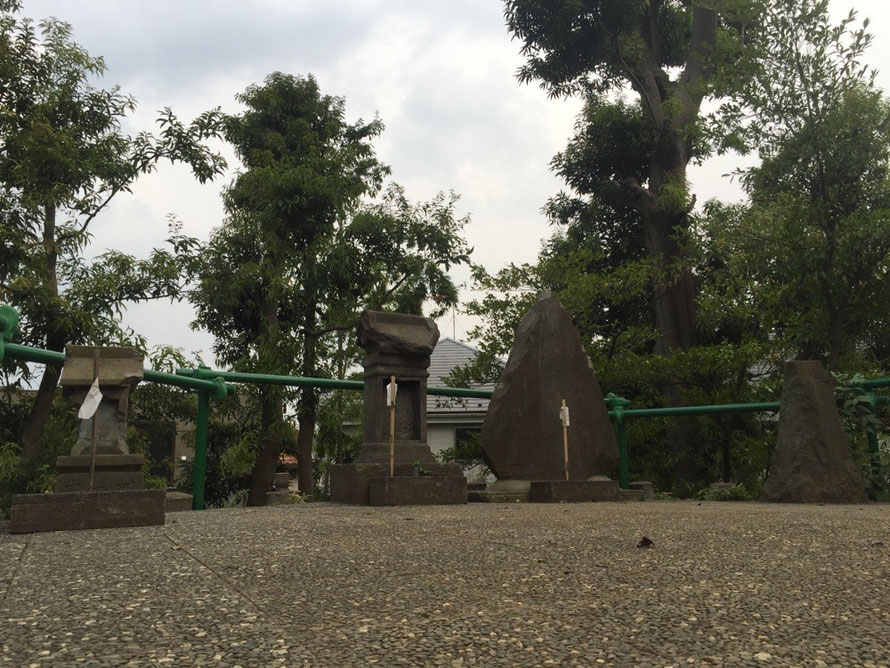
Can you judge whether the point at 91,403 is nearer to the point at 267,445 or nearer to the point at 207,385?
the point at 207,385

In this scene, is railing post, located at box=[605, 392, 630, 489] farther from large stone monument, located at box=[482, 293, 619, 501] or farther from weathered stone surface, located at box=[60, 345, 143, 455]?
weathered stone surface, located at box=[60, 345, 143, 455]

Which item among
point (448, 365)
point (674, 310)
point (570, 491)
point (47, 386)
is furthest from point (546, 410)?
point (448, 365)

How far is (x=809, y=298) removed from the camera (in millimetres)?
8539

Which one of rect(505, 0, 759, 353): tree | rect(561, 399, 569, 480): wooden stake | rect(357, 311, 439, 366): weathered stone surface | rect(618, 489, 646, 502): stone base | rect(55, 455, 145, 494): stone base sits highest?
rect(505, 0, 759, 353): tree

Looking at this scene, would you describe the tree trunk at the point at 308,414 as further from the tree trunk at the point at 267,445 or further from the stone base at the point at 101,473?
the stone base at the point at 101,473

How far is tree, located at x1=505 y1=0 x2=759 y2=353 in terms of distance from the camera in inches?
506

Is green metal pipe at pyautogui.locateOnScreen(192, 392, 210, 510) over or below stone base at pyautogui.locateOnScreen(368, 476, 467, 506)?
over

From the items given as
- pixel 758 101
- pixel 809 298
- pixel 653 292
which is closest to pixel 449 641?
pixel 758 101

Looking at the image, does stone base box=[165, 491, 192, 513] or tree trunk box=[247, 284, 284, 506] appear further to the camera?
tree trunk box=[247, 284, 284, 506]

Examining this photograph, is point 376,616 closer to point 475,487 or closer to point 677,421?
point 475,487

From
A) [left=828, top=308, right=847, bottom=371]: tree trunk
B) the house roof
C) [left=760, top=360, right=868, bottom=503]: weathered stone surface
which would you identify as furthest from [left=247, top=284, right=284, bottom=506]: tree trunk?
[left=760, top=360, right=868, bottom=503]: weathered stone surface

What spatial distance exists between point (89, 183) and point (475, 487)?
6.90 m

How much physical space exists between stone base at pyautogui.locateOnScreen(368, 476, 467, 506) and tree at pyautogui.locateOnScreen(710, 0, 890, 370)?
4483mm

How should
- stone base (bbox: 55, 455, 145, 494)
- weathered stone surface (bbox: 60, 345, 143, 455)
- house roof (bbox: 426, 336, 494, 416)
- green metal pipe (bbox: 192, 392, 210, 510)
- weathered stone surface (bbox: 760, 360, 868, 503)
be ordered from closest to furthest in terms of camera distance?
stone base (bbox: 55, 455, 145, 494), weathered stone surface (bbox: 60, 345, 143, 455), green metal pipe (bbox: 192, 392, 210, 510), weathered stone surface (bbox: 760, 360, 868, 503), house roof (bbox: 426, 336, 494, 416)
